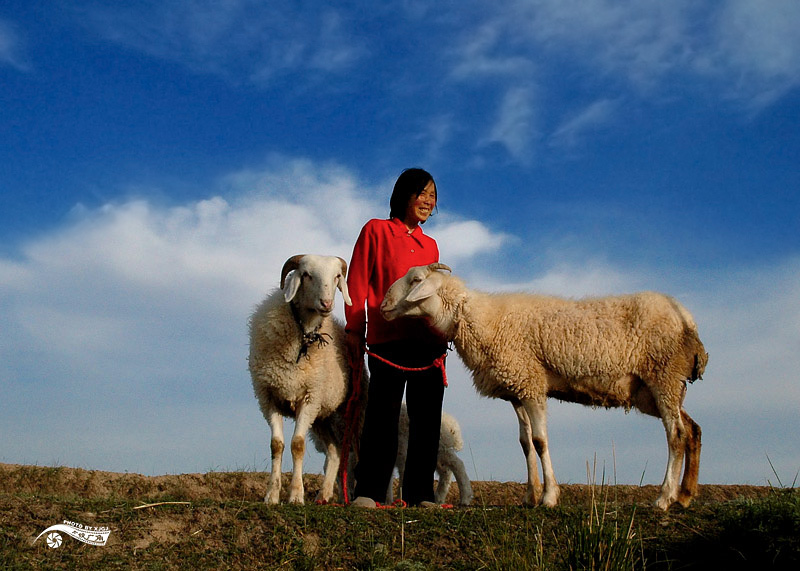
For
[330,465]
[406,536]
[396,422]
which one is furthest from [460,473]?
[406,536]

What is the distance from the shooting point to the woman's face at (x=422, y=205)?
759 cm

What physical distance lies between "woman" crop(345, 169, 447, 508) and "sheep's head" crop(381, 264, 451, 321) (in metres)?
0.20

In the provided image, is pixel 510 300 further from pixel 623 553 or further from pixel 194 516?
pixel 194 516

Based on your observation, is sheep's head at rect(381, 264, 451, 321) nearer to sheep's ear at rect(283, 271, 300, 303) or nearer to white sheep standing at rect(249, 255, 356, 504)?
white sheep standing at rect(249, 255, 356, 504)

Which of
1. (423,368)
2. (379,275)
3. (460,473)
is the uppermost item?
(379,275)

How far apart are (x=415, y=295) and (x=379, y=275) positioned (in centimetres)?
59

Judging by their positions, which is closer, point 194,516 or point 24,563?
point 24,563

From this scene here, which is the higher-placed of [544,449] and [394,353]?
[394,353]

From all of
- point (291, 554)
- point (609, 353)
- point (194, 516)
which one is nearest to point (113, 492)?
point (194, 516)

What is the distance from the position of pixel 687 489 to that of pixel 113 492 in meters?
8.13

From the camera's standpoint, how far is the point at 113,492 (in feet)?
35.6

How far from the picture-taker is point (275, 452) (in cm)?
753

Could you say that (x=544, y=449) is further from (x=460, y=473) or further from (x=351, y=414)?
(x=460, y=473)

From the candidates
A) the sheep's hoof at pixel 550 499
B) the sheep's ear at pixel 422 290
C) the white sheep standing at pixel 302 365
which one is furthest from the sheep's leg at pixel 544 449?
the white sheep standing at pixel 302 365
